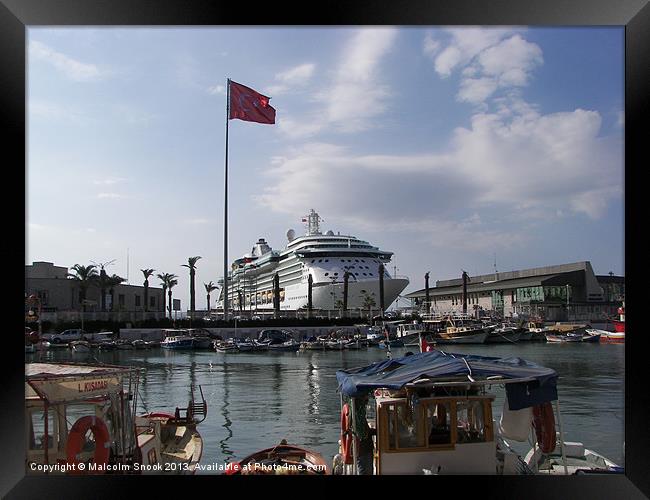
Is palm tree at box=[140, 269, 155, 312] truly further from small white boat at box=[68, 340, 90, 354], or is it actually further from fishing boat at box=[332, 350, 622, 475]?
fishing boat at box=[332, 350, 622, 475]

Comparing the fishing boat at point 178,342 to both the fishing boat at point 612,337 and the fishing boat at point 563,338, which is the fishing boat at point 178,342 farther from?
the fishing boat at point 612,337

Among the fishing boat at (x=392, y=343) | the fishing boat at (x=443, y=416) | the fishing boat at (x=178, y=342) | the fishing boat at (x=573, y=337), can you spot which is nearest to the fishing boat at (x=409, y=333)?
the fishing boat at (x=392, y=343)

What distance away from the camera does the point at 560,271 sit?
7162 centimetres

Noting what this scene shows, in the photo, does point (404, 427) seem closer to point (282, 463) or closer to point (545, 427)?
point (545, 427)

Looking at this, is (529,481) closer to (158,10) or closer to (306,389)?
(158,10)

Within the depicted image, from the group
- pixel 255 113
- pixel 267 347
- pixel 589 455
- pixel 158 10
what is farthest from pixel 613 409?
pixel 267 347

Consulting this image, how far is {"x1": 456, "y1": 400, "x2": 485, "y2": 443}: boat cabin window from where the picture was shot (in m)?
6.16

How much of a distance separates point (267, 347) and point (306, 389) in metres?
21.5

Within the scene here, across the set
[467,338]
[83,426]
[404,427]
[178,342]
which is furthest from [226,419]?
[467,338]

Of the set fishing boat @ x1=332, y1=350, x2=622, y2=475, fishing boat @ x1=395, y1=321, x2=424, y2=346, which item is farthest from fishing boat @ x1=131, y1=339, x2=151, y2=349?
fishing boat @ x1=332, y1=350, x2=622, y2=475

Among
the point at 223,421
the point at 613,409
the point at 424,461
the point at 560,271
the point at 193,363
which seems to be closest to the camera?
the point at 424,461

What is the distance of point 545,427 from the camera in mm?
7555

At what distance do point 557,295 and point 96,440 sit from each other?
6719cm

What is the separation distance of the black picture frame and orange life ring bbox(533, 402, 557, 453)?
6.28 feet
